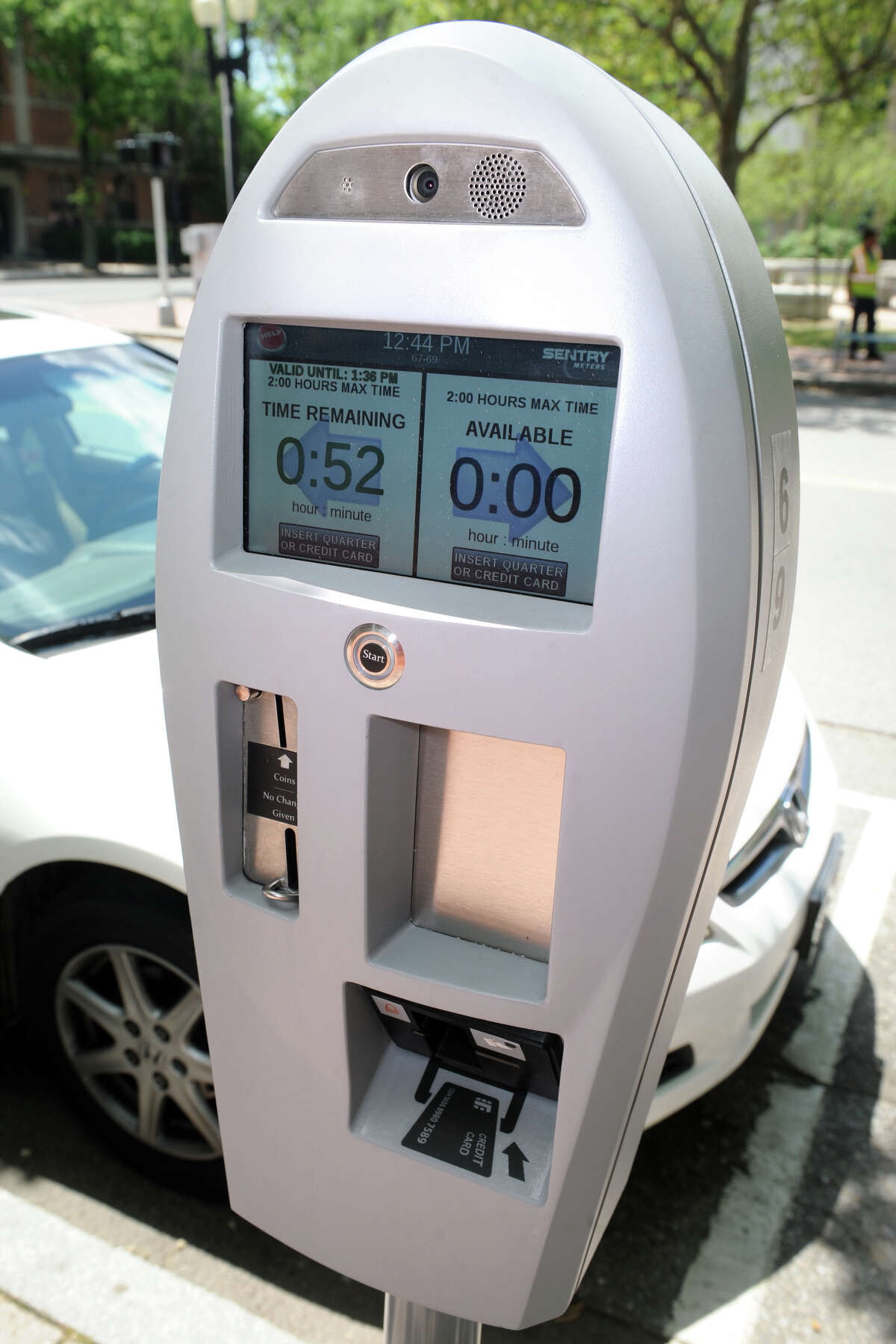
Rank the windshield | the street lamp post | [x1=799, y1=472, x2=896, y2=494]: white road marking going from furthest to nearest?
1. the street lamp post
2. [x1=799, y1=472, x2=896, y2=494]: white road marking
3. the windshield

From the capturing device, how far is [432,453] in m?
1.02

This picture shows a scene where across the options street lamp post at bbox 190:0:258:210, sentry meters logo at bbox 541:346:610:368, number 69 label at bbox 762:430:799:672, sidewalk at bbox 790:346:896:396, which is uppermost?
street lamp post at bbox 190:0:258:210

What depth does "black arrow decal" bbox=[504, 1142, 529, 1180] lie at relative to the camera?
45.1 inches

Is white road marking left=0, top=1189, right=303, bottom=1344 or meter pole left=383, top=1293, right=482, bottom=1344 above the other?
meter pole left=383, top=1293, right=482, bottom=1344

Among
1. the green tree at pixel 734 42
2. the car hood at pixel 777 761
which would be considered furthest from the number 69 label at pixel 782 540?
the green tree at pixel 734 42

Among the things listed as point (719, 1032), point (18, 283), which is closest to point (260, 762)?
point (719, 1032)

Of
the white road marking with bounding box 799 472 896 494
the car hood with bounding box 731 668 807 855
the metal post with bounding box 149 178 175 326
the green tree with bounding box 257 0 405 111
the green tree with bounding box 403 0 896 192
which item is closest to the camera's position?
the car hood with bounding box 731 668 807 855

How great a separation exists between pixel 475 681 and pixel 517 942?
29cm

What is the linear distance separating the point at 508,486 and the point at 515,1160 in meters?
0.67

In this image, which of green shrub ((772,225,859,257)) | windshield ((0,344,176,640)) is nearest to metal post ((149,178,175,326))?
windshield ((0,344,176,640))

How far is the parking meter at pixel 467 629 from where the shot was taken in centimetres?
90

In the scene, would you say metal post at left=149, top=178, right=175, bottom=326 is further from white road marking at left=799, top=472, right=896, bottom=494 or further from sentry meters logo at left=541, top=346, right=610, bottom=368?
sentry meters logo at left=541, top=346, right=610, bottom=368

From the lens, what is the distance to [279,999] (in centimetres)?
121

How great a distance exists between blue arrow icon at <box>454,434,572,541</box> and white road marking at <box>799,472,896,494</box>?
24.0 ft
